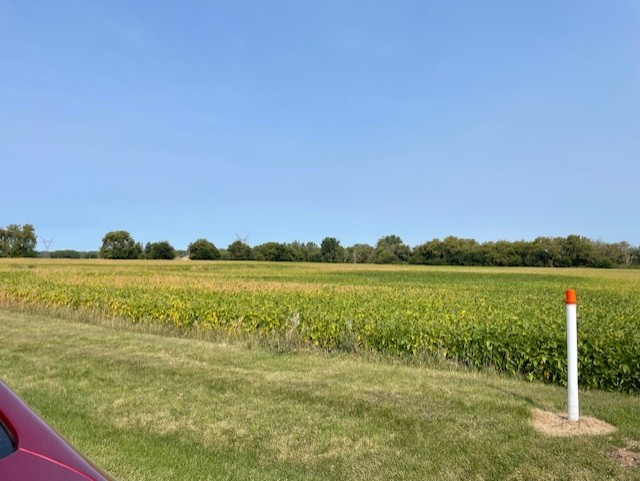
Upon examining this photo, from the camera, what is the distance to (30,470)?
1.31 metres

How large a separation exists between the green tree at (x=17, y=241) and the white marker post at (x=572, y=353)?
135308 millimetres

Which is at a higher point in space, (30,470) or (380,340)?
(30,470)

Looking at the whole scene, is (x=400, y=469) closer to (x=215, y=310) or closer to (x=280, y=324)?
(x=280, y=324)

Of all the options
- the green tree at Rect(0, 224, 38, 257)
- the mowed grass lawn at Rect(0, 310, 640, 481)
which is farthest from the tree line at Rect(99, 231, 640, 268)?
the mowed grass lawn at Rect(0, 310, 640, 481)

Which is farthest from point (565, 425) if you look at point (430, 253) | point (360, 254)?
point (360, 254)

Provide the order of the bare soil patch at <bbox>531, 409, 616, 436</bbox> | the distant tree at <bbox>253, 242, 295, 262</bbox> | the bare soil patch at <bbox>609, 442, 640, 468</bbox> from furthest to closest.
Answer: the distant tree at <bbox>253, 242, 295, 262</bbox>, the bare soil patch at <bbox>531, 409, 616, 436</bbox>, the bare soil patch at <bbox>609, 442, 640, 468</bbox>

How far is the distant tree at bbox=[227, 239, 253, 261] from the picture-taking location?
4700 inches

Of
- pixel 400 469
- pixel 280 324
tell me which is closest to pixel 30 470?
pixel 400 469

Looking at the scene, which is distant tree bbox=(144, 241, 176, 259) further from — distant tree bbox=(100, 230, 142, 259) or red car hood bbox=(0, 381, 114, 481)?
red car hood bbox=(0, 381, 114, 481)

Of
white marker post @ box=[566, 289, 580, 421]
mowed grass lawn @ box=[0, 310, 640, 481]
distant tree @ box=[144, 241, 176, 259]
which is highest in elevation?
distant tree @ box=[144, 241, 176, 259]

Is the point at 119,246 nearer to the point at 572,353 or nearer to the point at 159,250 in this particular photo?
the point at 159,250

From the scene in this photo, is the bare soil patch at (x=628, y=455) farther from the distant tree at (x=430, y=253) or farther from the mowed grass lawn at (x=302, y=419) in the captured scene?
the distant tree at (x=430, y=253)

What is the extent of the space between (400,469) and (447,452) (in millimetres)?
528

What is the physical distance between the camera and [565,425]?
5152mm
